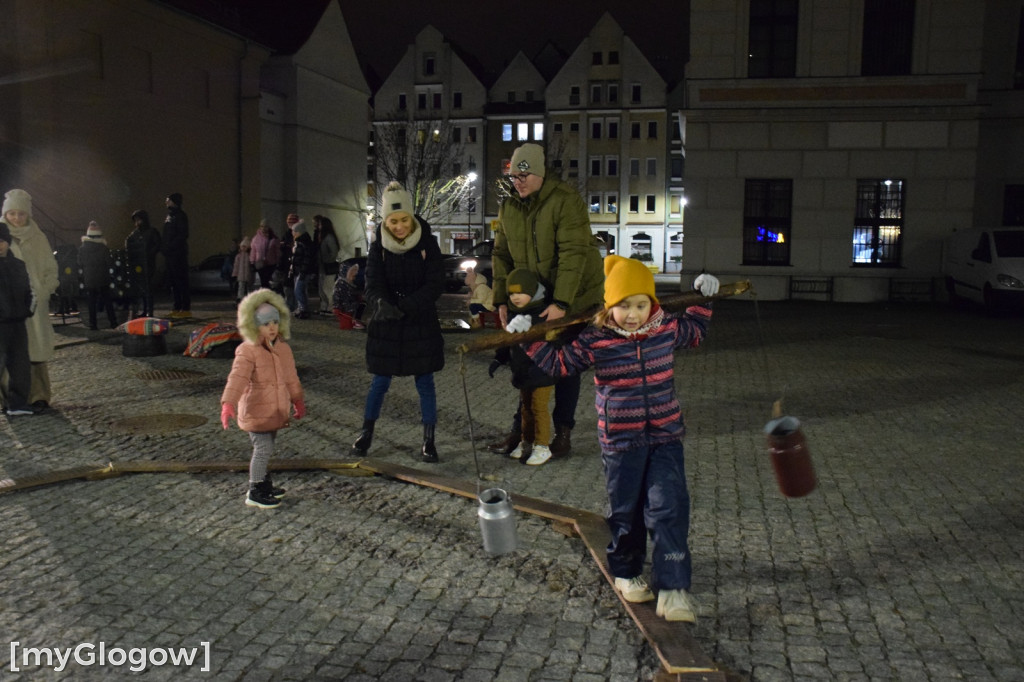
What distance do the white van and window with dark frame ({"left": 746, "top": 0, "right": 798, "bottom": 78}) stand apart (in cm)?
648

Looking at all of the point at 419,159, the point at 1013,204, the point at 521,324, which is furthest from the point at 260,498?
the point at 419,159

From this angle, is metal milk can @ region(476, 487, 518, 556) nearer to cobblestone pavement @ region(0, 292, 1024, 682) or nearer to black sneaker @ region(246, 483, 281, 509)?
cobblestone pavement @ region(0, 292, 1024, 682)

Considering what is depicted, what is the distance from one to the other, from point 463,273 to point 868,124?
42.7 ft

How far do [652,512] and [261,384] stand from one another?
9.04 feet

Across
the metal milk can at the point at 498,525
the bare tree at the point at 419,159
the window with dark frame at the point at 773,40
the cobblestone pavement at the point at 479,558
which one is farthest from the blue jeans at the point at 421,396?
the bare tree at the point at 419,159

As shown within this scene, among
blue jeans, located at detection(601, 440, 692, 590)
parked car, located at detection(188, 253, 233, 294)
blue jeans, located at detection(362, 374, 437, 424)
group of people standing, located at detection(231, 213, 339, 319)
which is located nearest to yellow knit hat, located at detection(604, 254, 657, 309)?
blue jeans, located at detection(601, 440, 692, 590)

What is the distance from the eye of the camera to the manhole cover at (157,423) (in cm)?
768

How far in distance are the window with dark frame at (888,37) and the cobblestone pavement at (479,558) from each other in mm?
17683

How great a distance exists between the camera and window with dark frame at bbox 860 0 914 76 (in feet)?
77.3

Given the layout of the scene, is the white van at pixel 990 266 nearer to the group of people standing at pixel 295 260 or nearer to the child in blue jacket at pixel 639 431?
the group of people standing at pixel 295 260

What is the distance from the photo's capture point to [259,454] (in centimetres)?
548

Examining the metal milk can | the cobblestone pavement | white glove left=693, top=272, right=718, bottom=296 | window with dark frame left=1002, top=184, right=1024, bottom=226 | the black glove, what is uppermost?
window with dark frame left=1002, top=184, right=1024, bottom=226

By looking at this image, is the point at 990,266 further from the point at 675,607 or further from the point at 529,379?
the point at 675,607

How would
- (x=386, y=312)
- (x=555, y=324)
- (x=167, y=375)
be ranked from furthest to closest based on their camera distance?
(x=167, y=375) < (x=386, y=312) < (x=555, y=324)
